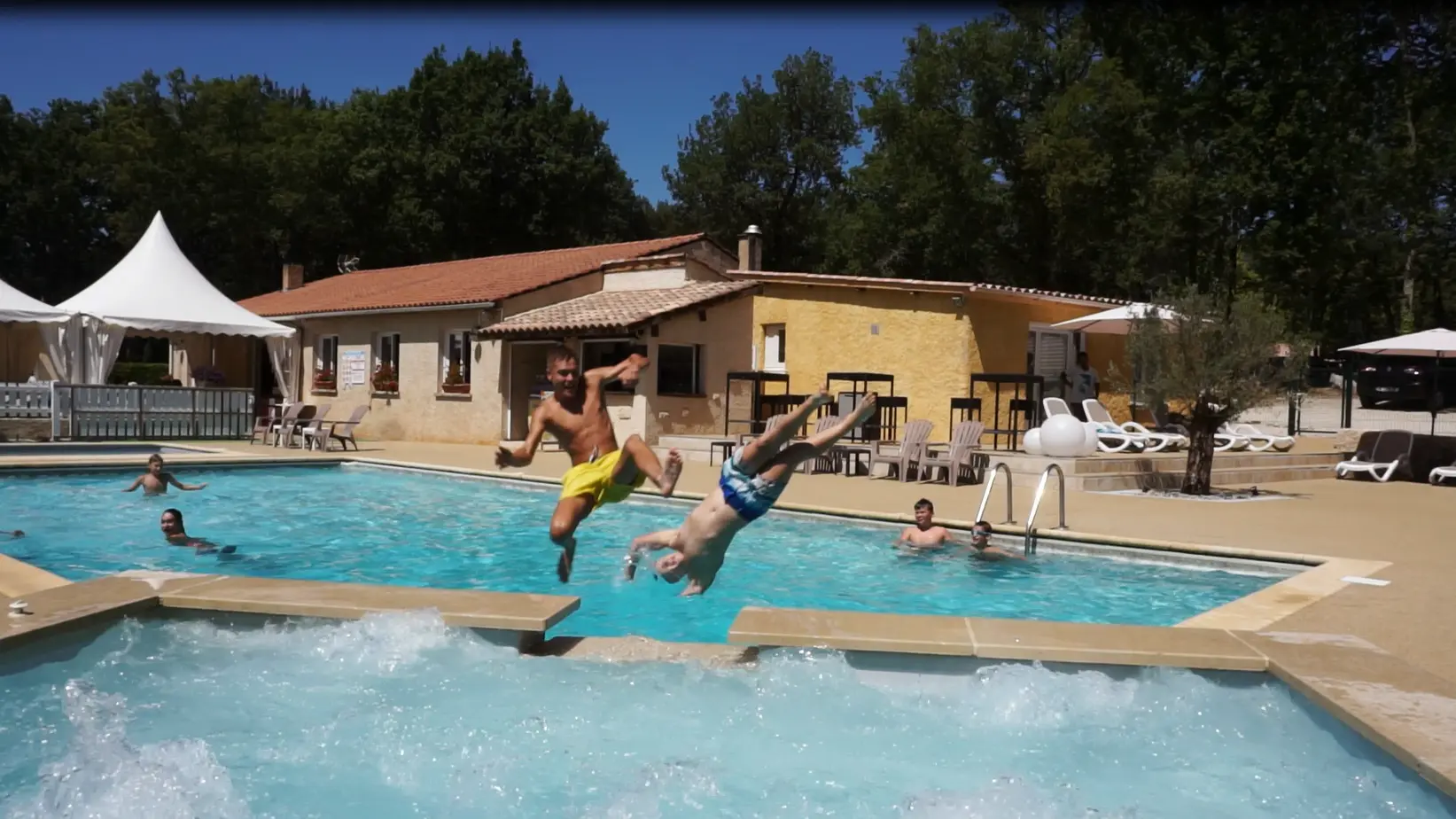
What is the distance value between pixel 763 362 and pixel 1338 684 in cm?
1774

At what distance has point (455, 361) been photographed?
2300cm

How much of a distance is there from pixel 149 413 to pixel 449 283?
7229 mm

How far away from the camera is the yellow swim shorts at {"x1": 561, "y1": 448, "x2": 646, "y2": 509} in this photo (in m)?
6.22

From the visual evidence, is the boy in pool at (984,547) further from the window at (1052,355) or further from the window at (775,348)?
the window at (1052,355)

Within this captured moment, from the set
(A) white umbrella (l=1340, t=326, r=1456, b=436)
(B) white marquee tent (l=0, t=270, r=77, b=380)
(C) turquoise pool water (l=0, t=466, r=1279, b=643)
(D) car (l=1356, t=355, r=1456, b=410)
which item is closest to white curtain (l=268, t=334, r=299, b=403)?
(B) white marquee tent (l=0, t=270, r=77, b=380)

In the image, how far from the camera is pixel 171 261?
22.5m

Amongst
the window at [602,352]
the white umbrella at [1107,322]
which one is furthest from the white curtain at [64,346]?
the white umbrella at [1107,322]

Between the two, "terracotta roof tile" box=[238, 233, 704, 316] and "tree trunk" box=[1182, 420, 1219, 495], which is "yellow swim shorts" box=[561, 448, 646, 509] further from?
"terracotta roof tile" box=[238, 233, 704, 316]

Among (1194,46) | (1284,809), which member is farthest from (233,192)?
(1284,809)

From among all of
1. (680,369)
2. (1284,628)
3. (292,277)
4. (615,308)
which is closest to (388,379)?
(615,308)

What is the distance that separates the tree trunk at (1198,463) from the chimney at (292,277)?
90.8 feet

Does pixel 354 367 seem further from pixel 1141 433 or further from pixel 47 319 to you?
pixel 1141 433

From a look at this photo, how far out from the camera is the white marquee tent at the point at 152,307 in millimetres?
20812

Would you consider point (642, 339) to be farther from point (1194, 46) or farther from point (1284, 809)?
point (1194, 46)
